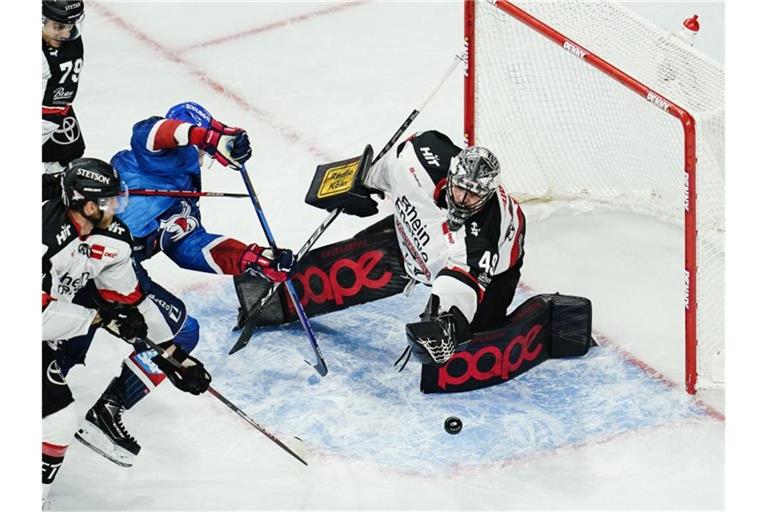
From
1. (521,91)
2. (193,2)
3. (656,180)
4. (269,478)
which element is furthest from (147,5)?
(269,478)

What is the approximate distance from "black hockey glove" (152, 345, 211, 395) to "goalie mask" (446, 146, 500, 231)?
946 mm

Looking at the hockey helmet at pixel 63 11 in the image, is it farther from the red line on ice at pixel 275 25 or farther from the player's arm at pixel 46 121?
the red line on ice at pixel 275 25

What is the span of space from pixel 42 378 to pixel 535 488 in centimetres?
154

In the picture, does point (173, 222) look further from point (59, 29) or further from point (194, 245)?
point (59, 29)

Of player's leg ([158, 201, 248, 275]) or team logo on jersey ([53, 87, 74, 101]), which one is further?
team logo on jersey ([53, 87, 74, 101])

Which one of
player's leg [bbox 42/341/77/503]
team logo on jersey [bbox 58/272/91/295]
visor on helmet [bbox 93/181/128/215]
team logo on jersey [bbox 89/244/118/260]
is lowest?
player's leg [bbox 42/341/77/503]

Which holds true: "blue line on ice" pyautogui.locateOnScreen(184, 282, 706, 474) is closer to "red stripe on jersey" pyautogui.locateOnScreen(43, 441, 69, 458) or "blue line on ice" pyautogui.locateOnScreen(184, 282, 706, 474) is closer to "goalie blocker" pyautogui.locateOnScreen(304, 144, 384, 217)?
"goalie blocker" pyautogui.locateOnScreen(304, 144, 384, 217)

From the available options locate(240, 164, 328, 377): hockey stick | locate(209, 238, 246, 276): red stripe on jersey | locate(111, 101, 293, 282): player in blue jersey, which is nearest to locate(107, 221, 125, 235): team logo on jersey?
locate(111, 101, 293, 282): player in blue jersey

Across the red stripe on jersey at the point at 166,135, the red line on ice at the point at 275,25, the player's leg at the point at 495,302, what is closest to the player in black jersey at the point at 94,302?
the red stripe on jersey at the point at 166,135

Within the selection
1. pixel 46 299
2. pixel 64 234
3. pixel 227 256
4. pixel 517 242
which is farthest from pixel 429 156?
pixel 46 299

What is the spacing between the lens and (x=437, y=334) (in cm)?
461

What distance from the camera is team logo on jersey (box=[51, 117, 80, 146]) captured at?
559cm

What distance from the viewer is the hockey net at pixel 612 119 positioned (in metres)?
4.88

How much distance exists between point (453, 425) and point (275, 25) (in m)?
3.36
